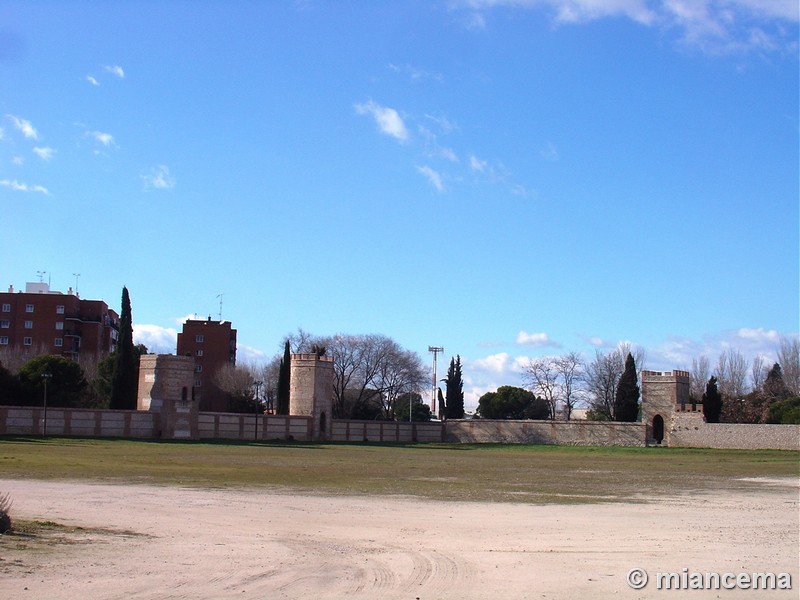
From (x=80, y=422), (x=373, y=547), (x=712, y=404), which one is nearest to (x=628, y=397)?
(x=712, y=404)

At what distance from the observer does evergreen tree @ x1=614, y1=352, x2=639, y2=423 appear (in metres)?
74.4

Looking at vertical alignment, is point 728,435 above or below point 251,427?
above

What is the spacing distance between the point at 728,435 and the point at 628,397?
37.4ft

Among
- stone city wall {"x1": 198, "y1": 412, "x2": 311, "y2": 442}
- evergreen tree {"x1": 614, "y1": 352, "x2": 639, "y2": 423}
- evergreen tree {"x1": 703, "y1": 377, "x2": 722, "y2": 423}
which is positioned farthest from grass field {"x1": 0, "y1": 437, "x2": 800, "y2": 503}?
evergreen tree {"x1": 614, "y1": 352, "x2": 639, "y2": 423}

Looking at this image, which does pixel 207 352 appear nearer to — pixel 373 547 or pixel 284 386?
pixel 284 386

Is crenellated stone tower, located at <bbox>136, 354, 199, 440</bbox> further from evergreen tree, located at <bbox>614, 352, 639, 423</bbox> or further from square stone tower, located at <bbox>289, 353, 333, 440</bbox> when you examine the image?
evergreen tree, located at <bbox>614, 352, 639, 423</bbox>

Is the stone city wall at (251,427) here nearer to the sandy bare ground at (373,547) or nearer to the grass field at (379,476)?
the grass field at (379,476)

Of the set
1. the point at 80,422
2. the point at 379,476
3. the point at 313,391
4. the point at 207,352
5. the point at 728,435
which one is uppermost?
the point at 207,352

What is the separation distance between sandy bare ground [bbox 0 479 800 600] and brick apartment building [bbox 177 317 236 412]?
81.3 meters

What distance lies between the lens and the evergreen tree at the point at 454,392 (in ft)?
282

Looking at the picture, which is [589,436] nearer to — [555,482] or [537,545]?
[555,482]

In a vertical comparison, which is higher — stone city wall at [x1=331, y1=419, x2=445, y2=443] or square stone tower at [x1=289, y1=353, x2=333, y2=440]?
square stone tower at [x1=289, y1=353, x2=333, y2=440]

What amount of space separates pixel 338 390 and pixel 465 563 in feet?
269

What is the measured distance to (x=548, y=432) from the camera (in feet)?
241
